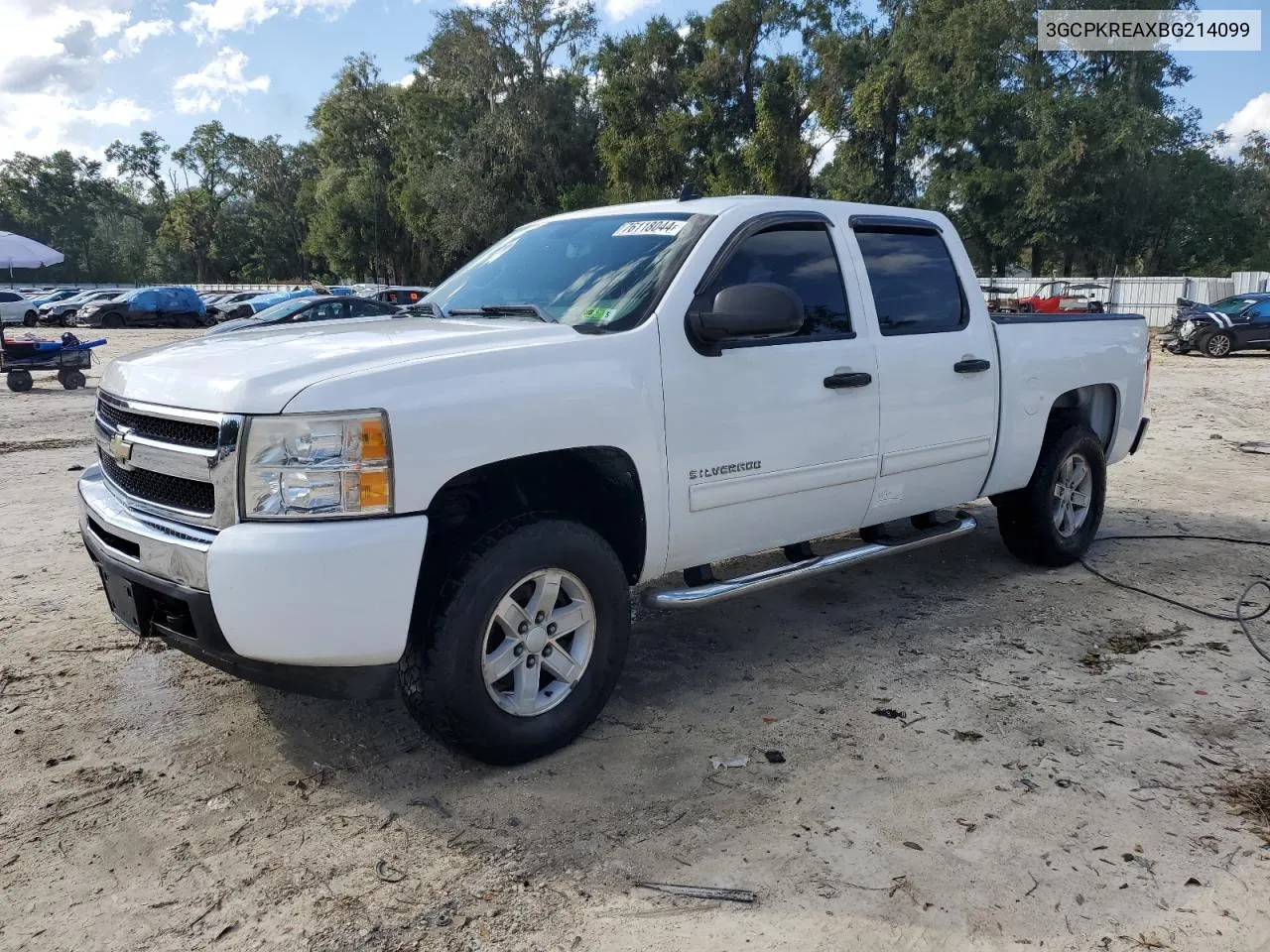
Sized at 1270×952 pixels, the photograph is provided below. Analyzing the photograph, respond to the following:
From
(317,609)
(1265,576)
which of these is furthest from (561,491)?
(1265,576)

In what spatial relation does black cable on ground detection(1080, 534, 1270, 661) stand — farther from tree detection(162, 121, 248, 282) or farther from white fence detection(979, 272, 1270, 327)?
tree detection(162, 121, 248, 282)

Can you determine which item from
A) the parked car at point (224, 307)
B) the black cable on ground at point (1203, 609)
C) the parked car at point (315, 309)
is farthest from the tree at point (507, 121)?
the black cable on ground at point (1203, 609)

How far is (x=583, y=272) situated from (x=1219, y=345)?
22922 mm

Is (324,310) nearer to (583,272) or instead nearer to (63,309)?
(583,272)

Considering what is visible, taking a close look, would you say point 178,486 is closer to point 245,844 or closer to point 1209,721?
point 245,844

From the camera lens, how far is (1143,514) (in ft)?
24.1

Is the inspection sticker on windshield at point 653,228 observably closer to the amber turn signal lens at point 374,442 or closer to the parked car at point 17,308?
the amber turn signal lens at point 374,442

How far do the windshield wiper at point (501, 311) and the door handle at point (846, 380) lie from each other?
1199mm

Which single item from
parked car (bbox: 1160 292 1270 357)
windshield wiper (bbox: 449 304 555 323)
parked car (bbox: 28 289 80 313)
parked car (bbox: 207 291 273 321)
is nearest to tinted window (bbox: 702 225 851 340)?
windshield wiper (bbox: 449 304 555 323)

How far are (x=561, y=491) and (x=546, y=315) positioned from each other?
721mm

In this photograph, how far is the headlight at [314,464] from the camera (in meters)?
2.91

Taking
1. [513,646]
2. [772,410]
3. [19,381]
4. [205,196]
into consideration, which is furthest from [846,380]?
[205,196]

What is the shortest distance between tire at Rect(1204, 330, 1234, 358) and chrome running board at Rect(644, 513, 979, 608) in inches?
823

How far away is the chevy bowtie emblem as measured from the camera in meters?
3.38
